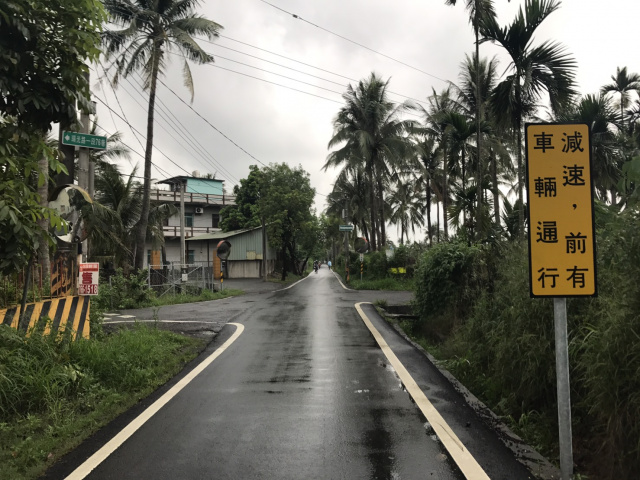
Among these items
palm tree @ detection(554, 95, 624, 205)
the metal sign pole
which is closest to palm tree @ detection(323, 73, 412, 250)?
palm tree @ detection(554, 95, 624, 205)

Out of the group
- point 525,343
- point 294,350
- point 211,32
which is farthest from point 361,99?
point 525,343

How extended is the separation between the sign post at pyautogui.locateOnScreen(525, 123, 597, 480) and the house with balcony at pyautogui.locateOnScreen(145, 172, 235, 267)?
39531 millimetres

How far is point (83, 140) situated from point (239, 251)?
34.4 metres

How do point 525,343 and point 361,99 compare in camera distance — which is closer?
point 525,343

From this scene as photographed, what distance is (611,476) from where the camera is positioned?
3170 mm

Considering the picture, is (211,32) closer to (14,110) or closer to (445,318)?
(445,318)

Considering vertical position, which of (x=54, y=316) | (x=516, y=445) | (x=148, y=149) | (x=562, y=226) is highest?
(x=148, y=149)

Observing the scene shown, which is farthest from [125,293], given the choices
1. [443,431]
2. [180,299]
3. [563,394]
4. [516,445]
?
[563,394]

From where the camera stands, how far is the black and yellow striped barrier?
20.4ft

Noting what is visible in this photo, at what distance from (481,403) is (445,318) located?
528 cm

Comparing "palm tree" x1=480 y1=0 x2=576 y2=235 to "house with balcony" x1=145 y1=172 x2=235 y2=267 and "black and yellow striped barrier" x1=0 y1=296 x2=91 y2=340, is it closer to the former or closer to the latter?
"black and yellow striped barrier" x1=0 y1=296 x2=91 y2=340

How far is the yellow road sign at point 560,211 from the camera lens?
10.7ft

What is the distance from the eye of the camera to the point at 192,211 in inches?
1818

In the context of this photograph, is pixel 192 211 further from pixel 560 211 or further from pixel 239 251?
pixel 560 211
